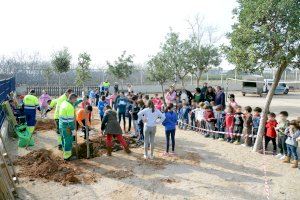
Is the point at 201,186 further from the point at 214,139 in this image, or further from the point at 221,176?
the point at 214,139

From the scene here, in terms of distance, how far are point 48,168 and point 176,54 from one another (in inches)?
744

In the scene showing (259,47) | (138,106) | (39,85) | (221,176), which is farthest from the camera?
(39,85)

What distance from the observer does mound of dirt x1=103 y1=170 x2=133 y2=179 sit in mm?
9086

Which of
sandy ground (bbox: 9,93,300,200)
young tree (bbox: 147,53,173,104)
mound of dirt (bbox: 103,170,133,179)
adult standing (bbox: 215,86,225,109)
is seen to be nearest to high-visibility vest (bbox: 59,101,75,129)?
sandy ground (bbox: 9,93,300,200)

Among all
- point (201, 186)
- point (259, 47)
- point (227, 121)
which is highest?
point (259, 47)

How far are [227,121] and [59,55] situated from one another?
22150 millimetres

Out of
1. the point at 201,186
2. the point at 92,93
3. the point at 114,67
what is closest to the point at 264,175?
the point at 201,186

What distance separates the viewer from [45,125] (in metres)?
16.5

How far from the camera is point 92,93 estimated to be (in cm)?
2469

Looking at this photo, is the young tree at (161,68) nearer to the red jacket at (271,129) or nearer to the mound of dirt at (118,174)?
the red jacket at (271,129)

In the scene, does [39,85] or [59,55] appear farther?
[39,85]

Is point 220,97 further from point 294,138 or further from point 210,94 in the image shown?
point 294,138

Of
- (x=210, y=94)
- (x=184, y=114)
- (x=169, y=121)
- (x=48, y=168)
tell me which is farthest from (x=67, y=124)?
(x=210, y=94)

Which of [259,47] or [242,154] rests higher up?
[259,47]
